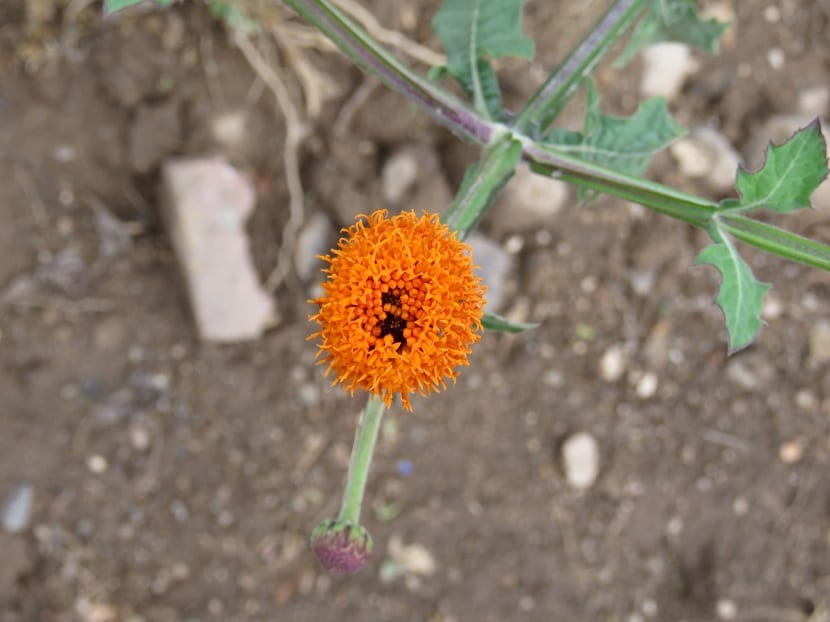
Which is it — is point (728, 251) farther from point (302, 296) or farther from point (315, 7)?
point (302, 296)

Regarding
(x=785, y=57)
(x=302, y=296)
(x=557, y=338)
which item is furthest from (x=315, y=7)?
(x=785, y=57)

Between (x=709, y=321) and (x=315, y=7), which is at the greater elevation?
(x=315, y=7)

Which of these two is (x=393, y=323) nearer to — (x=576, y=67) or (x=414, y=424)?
(x=576, y=67)

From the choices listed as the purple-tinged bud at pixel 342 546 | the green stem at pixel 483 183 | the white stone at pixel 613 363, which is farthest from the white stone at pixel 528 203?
the purple-tinged bud at pixel 342 546

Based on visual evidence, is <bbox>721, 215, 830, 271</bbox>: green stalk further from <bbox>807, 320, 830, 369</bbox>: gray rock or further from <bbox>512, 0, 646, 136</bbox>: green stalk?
<bbox>807, 320, 830, 369</bbox>: gray rock

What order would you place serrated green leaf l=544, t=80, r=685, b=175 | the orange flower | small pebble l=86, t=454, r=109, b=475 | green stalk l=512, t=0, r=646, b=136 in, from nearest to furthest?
the orange flower → green stalk l=512, t=0, r=646, b=136 → serrated green leaf l=544, t=80, r=685, b=175 → small pebble l=86, t=454, r=109, b=475

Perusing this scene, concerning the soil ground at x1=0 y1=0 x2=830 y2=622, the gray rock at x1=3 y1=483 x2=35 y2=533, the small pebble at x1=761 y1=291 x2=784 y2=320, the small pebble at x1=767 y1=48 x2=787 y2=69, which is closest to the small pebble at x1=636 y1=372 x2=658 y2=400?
the soil ground at x1=0 y1=0 x2=830 y2=622

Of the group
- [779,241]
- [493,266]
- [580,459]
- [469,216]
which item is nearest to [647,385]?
[580,459]
